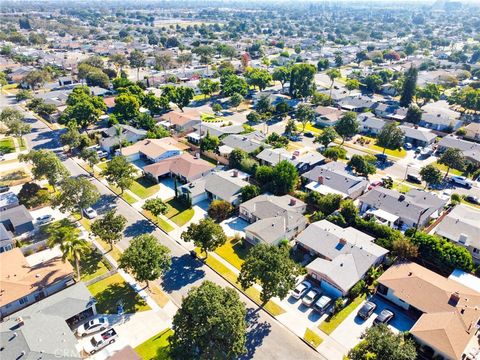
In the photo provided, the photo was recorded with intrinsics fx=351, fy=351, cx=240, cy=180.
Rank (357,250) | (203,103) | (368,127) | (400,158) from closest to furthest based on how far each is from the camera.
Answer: (357,250), (400,158), (368,127), (203,103)

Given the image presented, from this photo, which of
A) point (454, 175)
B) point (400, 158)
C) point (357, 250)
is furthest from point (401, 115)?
point (357, 250)

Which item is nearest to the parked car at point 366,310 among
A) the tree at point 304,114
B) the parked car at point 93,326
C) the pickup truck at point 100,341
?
the pickup truck at point 100,341

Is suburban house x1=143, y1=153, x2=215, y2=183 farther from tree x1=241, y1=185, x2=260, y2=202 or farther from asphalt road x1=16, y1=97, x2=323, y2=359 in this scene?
tree x1=241, y1=185, x2=260, y2=202

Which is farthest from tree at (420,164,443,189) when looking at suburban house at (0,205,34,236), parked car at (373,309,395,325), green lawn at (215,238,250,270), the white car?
suburban house at (0,205,34,236)

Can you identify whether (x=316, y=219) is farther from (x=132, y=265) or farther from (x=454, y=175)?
(x=454, y=175)

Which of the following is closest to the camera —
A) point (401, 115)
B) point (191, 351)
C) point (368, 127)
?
point (191, 351)

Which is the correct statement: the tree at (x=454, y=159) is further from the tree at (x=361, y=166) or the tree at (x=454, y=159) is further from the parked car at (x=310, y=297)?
the parked car at (x=310, y=297)
